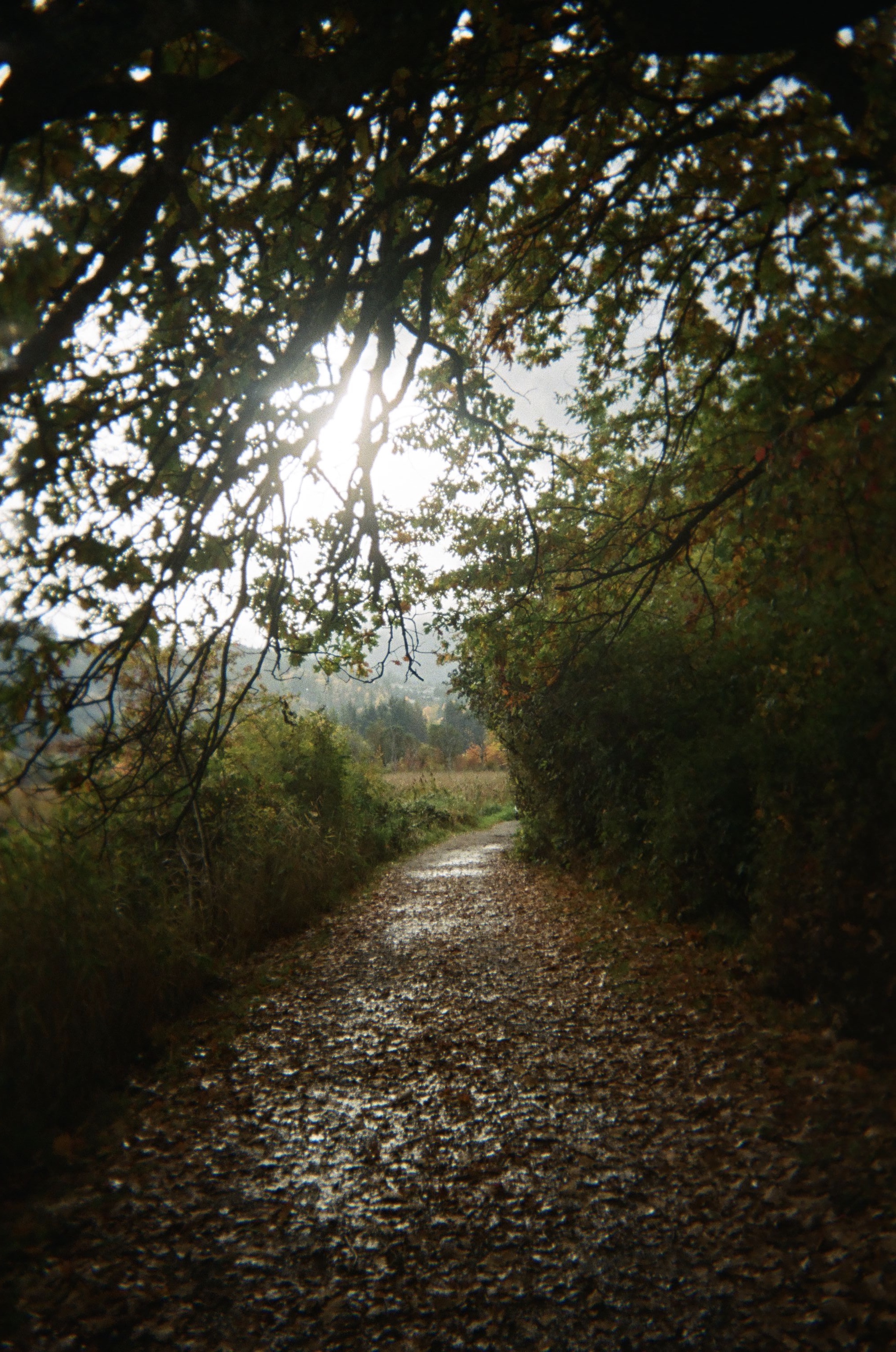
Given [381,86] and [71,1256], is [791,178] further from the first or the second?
[71,1256]

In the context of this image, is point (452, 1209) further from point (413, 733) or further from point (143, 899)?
point (413, 733)

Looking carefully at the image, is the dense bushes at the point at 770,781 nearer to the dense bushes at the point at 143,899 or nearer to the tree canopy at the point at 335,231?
the tree canopy at the point at 335,231

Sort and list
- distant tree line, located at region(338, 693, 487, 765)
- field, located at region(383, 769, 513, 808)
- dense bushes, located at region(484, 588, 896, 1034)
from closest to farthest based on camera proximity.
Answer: dense bushes, located at region(484, 588, 896, 1034) → field, located at region(383, 769, 513, 808) → distant tree line, located at region(338, 693, 487, 765)

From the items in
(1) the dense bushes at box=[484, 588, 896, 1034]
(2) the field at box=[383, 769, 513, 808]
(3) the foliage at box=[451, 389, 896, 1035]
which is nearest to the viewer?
(3) the foliage at box=[451, 389, 896, 1035]

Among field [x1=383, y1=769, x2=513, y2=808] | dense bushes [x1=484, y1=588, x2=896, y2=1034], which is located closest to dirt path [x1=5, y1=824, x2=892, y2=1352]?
dense bushes [x1=484, y1=588, x2=896, y2=1034]

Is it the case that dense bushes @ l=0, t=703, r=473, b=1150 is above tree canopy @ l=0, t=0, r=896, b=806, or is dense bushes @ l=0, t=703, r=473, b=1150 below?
below

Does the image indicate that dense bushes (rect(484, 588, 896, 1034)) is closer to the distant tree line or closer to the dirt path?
the dirt path

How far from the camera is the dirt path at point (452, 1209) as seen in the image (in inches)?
104

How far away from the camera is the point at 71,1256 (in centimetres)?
309

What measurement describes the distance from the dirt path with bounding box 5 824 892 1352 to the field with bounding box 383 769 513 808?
21.5 metres

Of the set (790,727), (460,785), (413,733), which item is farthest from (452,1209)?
(413,733)

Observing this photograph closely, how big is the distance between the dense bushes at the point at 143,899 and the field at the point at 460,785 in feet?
50.8

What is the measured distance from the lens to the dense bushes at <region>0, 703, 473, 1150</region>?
432 cm

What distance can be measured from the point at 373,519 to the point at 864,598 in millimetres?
3162
